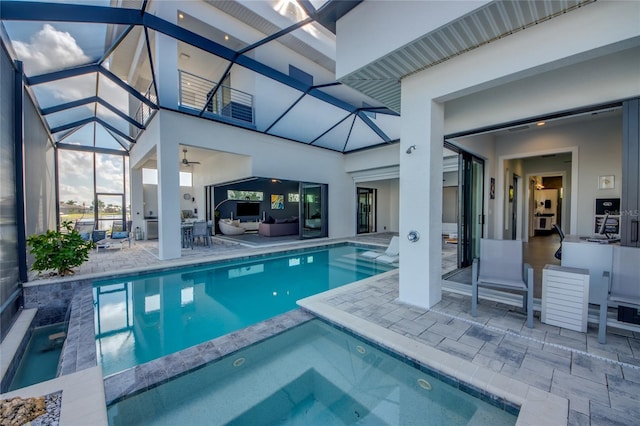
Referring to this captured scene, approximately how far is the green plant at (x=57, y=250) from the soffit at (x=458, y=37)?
6167 mm

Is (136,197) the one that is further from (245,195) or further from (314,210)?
(314,210)

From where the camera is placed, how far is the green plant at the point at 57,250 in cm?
490

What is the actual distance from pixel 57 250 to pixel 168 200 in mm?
2448

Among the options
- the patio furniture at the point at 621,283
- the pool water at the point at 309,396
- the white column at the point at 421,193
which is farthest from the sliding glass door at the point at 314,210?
the patio furniture at the point at 621,283

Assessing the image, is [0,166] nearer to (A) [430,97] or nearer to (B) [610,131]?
(A) [430,97]

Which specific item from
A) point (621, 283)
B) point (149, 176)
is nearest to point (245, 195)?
point (149, 176)

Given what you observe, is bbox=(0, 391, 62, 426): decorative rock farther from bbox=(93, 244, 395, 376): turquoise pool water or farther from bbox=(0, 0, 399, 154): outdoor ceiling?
bbox=(0, 0, 399, 154): outdoor ceiling

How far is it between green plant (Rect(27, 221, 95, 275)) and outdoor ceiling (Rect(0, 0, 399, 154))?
10.9 ft

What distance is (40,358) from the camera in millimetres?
3326

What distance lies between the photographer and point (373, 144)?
10.4 meters

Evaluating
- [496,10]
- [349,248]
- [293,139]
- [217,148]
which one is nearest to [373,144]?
[293,139]

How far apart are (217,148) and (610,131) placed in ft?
31.2

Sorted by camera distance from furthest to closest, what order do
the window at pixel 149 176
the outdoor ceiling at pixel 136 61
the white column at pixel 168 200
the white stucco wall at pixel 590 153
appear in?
the window at pixel 149 176, the white column at pixel 168 200, the white stucco wall at pixel 590 153, the outdoor ceiling at pixel 136 61

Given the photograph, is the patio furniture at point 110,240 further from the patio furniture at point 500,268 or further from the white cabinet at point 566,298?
the white cabinet at point 566,298
